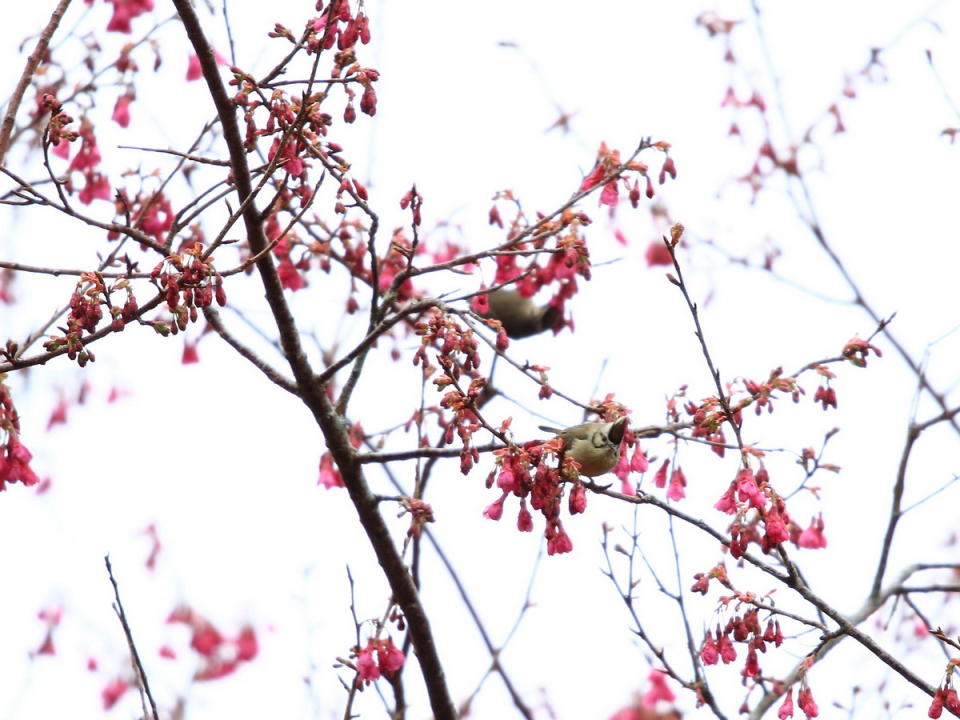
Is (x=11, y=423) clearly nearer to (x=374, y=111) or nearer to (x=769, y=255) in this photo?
(x=374, y=111)

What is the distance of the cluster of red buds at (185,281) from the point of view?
257 cm

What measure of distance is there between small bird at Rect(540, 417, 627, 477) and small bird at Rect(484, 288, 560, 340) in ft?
5.56

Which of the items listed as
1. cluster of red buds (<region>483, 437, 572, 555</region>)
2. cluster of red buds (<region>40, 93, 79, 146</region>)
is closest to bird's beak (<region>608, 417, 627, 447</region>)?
cluster of red buds (<region>483, 437, 572, 555</region>)

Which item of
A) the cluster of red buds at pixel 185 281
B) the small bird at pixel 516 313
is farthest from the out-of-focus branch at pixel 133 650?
the small bird at pixel 516 313

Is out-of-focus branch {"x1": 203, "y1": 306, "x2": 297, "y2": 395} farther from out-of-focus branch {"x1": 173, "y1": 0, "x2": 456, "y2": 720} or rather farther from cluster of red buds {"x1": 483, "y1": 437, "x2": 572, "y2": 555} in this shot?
cluster of red buds {"x1": 483, "y1": 437, "x2": 572, "y2": 555}

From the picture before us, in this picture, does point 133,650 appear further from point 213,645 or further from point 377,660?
point 213,645

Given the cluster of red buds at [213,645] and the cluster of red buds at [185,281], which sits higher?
the cluster of red buds at [213,645]

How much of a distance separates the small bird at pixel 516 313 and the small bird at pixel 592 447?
169 centimetres

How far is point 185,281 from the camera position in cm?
259

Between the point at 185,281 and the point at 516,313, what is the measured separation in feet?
11.3

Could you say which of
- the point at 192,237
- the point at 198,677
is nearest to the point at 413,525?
the point at 192,237

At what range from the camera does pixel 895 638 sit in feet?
23.1

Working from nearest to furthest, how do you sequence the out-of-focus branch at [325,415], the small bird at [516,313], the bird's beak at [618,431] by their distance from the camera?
the out-of-focus branch at [325,415]
the bird's beak at [618,431]
the small bird at [516,313]

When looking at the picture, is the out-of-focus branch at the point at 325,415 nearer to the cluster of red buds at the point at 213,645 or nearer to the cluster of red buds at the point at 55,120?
the cluster of red buds at the point at 55,120
